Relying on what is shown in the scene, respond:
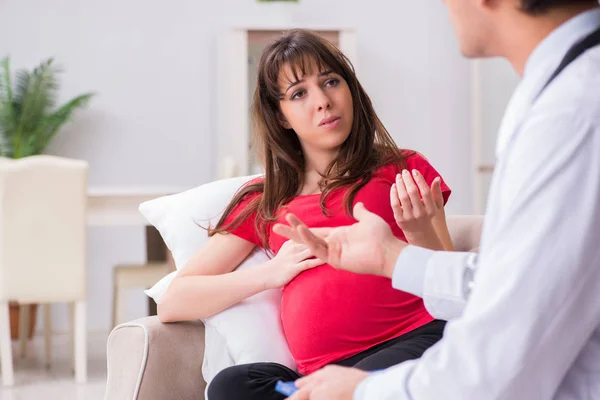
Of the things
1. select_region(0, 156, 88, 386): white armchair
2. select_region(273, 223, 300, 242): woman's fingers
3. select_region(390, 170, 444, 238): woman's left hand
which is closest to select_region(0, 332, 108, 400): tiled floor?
select_region(0, 156, 88, 386): white armchair

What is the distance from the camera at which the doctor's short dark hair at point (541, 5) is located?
2.59 feet

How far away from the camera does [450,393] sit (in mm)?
728

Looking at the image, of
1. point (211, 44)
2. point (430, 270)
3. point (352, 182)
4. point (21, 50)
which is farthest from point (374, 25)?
point (430, 270)

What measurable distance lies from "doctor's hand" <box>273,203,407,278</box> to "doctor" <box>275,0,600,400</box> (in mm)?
197

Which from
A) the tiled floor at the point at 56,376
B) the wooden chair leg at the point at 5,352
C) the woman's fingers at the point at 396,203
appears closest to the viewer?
the woman's fingers at the point at 396,203

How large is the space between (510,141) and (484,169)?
519 centimetres

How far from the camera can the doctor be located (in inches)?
27.7

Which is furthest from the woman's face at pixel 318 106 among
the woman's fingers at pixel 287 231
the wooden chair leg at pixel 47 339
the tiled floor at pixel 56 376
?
the wooden chair leg at pixel 47 339

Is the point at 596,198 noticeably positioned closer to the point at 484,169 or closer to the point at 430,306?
the point at 430,306

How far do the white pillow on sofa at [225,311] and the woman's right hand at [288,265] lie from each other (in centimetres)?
8

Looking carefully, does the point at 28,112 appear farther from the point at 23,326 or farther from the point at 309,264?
the point at 309,264

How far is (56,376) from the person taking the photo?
3902mm

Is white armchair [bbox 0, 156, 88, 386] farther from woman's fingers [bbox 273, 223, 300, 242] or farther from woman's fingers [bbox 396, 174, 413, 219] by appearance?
woman's fingers [bbox 273, 223, 300, 242]

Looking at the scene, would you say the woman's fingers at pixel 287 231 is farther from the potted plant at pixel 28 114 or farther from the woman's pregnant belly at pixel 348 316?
the potted plant at pixel 28 114
